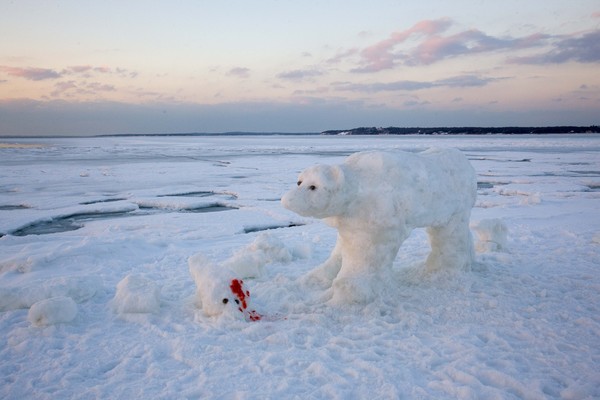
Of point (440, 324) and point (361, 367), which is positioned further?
point (440, 324)

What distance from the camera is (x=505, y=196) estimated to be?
10477 mm

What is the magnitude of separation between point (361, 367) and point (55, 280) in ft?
10.3

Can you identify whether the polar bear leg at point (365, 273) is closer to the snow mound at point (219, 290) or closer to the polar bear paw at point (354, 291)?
the polar bear paw at point (354, 291)

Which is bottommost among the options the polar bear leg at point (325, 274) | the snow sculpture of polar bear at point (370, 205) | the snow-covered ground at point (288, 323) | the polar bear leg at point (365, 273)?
the snow-covered ground at point (288, 323)

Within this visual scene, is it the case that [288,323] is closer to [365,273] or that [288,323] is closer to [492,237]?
[365,273]

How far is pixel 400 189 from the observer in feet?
13.1

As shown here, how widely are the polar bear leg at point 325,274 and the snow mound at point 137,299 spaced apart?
1.54m

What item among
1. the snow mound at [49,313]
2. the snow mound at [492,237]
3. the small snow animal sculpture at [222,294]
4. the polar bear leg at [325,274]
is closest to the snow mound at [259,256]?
the polar bear leg at [325,274]

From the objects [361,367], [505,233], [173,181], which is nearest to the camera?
[361,367]

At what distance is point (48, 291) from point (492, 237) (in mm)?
5369

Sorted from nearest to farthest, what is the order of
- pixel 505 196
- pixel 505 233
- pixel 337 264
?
1. pixel 337 264
2. pixel 505 233
3. pixel 505 196

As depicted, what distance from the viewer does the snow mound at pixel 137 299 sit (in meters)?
3.89

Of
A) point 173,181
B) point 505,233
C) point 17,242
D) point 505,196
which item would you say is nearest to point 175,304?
point 17,242

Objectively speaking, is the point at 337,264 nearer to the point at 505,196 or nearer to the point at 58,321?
the point at 58,321
